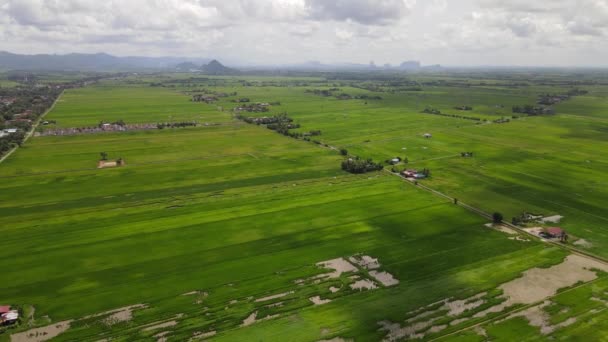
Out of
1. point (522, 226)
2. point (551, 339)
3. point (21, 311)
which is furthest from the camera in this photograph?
point (522, 226)

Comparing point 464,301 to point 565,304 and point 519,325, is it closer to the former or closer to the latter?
point 519,325

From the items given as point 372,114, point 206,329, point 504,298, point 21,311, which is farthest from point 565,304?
point 372,114

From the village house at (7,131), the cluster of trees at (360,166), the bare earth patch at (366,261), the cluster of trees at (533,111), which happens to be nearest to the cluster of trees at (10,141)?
the village house at (7,131)

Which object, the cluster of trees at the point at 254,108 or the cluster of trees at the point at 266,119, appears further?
the cluster of trees at the point at 254,108

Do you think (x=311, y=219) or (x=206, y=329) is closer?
(x=206, y=329)

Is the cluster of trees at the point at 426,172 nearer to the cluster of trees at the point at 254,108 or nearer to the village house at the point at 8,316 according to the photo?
the village house at the point at 8,316

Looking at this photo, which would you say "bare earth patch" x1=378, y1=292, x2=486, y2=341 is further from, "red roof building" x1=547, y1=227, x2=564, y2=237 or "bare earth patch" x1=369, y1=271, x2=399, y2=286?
"red roof building" x1=547, y1=227, x2=564, y2=237
